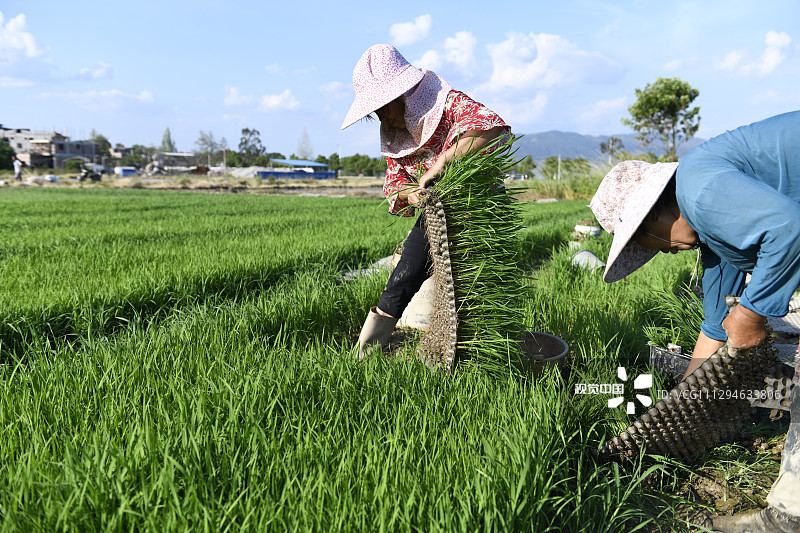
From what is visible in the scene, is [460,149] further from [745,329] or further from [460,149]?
[745,329]

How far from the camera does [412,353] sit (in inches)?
84.3

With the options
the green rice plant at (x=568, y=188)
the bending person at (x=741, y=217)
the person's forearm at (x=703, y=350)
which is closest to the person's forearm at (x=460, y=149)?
the bending person at (x=741, y=217)

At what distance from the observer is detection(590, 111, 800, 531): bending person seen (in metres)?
1.36

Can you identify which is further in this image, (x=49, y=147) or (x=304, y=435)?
(x=49, y=147)

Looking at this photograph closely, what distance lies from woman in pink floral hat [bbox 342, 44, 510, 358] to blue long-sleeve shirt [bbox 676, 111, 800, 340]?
79 cm

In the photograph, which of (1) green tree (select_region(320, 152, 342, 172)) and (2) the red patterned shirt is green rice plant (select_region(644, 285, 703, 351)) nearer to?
(2) the red patterned shirt

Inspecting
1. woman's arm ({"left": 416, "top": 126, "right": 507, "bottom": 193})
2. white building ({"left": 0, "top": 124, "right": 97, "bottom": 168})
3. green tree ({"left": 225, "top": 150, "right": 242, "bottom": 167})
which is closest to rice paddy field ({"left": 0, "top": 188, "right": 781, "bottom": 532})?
woman's arm ({"left": 416, "top": 126, "right": 507, "bottom": 193})

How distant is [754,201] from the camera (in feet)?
4.46

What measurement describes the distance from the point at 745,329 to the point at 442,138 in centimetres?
130

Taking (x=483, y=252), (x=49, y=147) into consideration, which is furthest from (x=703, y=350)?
(x=49, y=147)

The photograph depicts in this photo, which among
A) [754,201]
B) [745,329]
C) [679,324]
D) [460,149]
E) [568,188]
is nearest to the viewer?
[754,201]

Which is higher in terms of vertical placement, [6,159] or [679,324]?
[6,159]

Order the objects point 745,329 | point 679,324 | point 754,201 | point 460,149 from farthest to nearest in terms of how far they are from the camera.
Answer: point 679,324 < point 460,149 < point 745,329 < point 754,201

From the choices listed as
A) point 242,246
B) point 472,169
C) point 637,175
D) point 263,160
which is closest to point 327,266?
point 242,246
